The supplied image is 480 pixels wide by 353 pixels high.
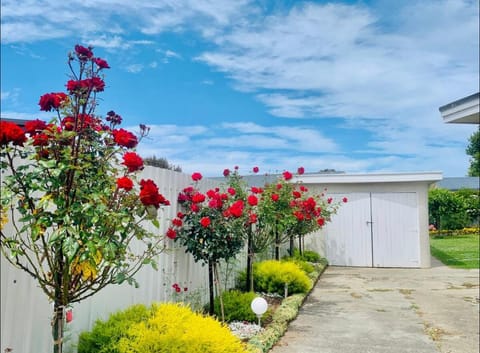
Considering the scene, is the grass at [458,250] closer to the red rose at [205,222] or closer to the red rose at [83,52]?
the red rose at [205,222]

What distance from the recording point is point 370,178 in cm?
1127

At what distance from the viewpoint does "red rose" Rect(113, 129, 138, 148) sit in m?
2.00

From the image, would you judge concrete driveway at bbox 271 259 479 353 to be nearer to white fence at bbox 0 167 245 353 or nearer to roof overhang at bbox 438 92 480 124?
white fence at bbox 0 167 245 353

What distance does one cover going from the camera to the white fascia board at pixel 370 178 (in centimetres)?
1075

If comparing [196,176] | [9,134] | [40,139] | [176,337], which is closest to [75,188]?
[40,139]

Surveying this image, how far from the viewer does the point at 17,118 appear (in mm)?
3189

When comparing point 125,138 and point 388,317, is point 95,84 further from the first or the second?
point 388,317

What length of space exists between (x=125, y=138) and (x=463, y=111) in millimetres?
5770

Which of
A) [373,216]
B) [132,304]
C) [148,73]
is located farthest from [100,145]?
[373,216]

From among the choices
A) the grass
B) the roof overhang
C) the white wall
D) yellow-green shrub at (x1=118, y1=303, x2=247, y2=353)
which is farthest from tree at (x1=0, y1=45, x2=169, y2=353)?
the grass

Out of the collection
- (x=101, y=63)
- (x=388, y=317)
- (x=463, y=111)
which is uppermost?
(x=463, y=111)

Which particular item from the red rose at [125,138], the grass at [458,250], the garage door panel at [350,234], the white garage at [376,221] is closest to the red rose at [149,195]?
the red rose at [125,138]

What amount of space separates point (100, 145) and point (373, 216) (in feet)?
34.4

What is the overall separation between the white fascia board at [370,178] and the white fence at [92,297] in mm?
6906
